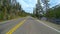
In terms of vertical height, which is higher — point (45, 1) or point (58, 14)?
point (45, 1)

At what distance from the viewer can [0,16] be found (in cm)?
5938

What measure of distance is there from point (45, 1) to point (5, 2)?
1849 centimetres

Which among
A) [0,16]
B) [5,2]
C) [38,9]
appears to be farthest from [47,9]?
[38,9]

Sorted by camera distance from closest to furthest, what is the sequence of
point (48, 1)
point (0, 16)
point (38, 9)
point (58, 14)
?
point (0, 16) → point (58, 14) → point (48, 1) → point (38, 9)

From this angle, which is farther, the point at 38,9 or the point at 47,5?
the point at 38,9

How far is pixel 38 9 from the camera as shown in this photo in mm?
119125

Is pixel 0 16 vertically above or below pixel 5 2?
below

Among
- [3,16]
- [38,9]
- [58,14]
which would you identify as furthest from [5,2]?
[38,9]

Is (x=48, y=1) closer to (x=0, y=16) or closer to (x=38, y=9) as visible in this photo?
(x=0, y=16)

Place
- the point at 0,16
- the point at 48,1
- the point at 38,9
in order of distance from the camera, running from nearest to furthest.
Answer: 1. the point at 0,16
2. the point at 48,1
3. the point at 38,9

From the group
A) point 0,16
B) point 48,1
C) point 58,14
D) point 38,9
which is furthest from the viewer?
point 38,9

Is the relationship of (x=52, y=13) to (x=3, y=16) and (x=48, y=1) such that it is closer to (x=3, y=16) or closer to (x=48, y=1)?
(x=48, y=1)

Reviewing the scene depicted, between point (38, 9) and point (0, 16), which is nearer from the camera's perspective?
point (0, 16)

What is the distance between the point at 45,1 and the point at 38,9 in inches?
1472
